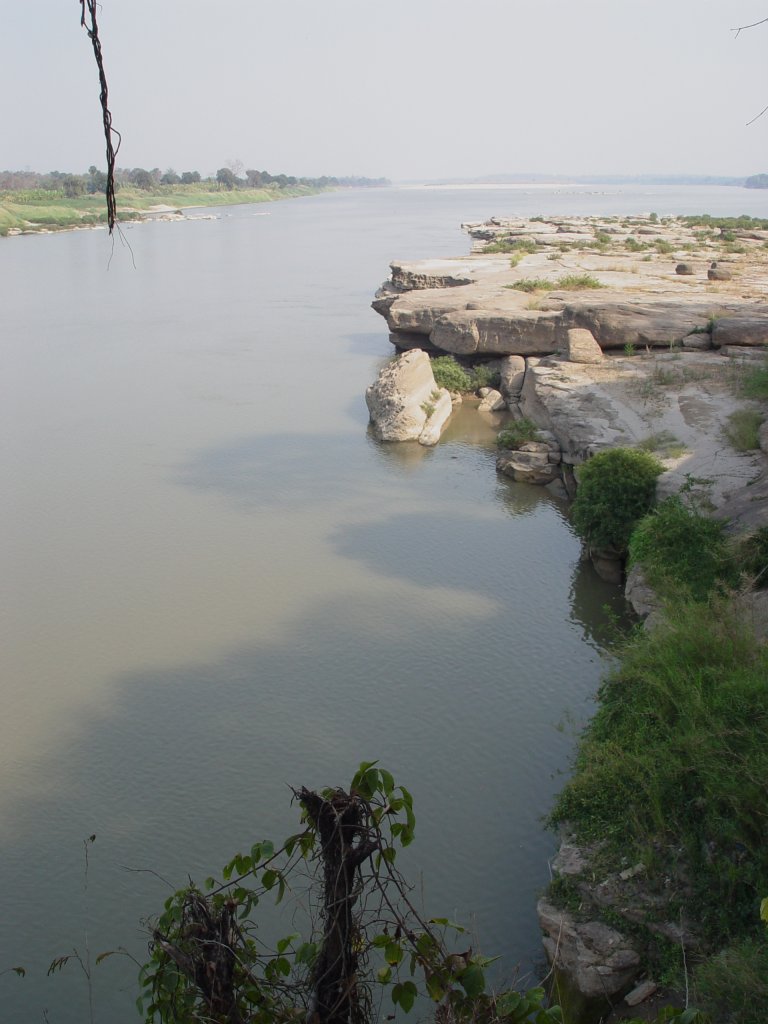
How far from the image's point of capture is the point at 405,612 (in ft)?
30.8

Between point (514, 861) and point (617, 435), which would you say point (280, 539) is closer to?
point (617, 435)

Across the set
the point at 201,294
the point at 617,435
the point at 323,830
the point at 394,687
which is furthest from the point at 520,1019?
the point at 201,294

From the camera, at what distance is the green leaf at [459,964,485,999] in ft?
7.64

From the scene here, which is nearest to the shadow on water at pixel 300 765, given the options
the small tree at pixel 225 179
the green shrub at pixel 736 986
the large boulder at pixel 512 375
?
the green shrub at pixel 736 986

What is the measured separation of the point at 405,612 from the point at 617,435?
4512 mm

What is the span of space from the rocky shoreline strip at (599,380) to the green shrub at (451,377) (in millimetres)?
270

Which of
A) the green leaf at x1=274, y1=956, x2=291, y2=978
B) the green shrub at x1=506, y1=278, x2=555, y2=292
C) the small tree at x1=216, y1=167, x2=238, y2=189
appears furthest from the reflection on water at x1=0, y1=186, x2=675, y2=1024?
the small tree at x1=216, y1=167, x2=238, y2=189

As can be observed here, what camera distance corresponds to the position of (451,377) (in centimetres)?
1778

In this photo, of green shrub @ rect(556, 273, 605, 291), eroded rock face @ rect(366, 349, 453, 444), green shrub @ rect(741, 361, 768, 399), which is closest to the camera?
green shrub @ rect(741, 361, 768, 399)

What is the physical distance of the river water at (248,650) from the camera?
5.96 m

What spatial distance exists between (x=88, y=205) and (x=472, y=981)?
7764 centimetres

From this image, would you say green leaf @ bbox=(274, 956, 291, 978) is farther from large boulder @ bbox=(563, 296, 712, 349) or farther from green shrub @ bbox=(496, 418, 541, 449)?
large boulder @ bbox=(563, 296, 712, 349)

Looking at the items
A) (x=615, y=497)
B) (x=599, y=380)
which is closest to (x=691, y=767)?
(x=615, y=497)

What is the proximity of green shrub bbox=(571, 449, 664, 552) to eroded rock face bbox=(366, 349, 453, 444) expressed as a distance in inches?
198
